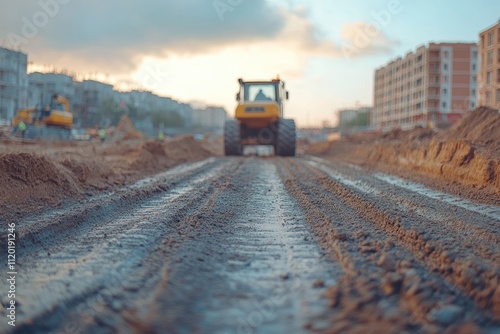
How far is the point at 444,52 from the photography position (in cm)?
7275

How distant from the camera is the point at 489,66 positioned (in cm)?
4481

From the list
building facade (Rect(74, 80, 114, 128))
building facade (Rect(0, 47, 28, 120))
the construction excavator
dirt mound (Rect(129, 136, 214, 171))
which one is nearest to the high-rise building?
the construction excavator

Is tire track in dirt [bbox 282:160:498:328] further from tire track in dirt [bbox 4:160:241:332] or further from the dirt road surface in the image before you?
tire track in dirt [bbox 4:160:241:332]

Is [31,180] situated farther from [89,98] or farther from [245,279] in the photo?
[89,98]

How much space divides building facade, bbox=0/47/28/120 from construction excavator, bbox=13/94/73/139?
1241 centimetres

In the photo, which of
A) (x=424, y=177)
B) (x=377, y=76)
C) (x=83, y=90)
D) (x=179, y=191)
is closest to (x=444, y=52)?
(x=377, y=76)

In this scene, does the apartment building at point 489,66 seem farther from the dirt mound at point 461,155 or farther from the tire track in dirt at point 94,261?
the tire track in dirt at point 94,261

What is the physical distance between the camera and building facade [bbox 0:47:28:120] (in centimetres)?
4388

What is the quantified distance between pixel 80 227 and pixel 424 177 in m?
8.32

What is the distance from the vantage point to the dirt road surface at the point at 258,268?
243 cm

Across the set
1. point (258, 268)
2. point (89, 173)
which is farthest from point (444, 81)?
point (258, 268)

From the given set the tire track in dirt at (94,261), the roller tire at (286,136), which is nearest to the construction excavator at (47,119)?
the roller tire at (286,136)

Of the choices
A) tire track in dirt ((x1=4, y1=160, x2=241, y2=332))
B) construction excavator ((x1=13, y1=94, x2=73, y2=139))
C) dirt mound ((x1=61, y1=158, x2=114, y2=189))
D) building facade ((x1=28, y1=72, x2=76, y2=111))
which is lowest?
tire track in dirt ((x1=4, y1=160, x2=241, y2=332))

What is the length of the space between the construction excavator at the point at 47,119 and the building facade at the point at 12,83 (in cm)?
1241
